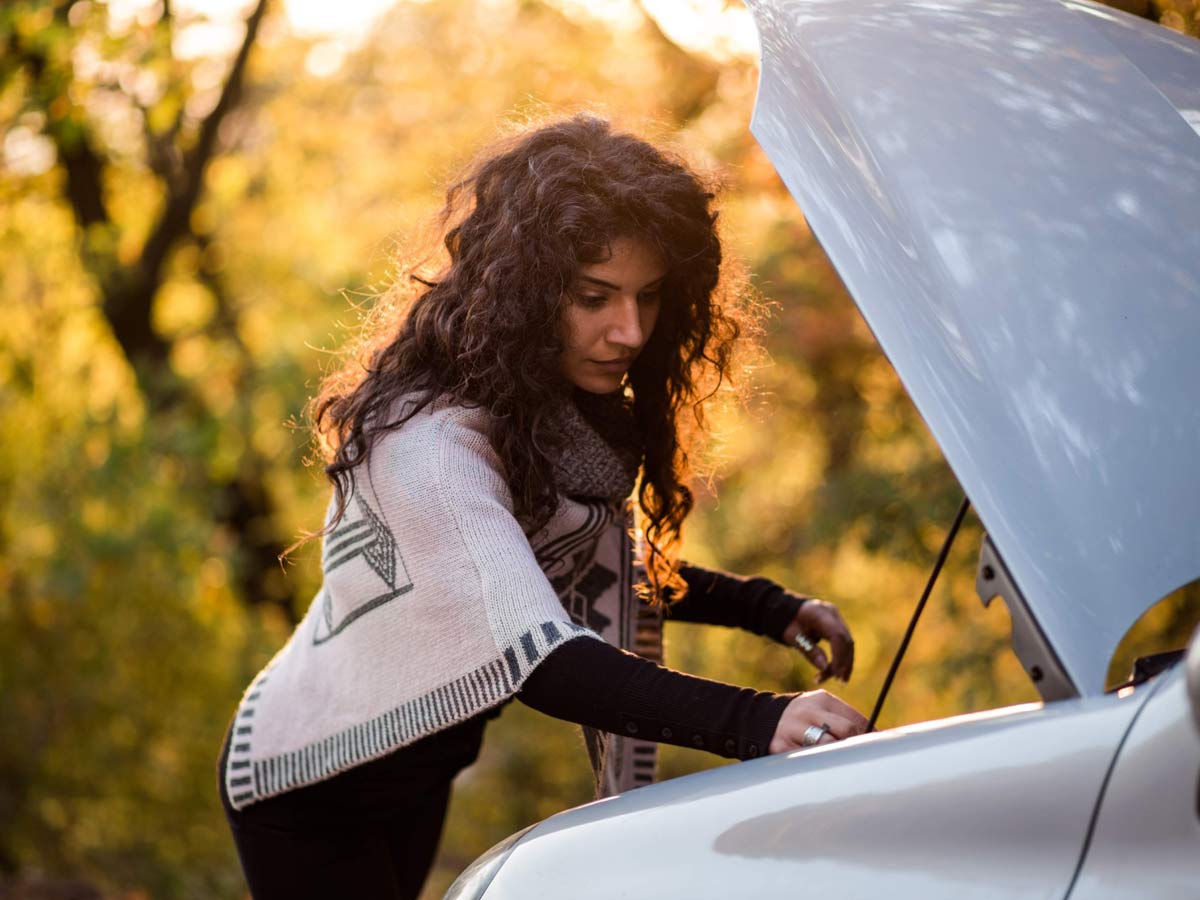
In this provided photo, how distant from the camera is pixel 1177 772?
3.44 feet

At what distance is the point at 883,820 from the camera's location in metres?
1.21

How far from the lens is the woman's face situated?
82.0 inches

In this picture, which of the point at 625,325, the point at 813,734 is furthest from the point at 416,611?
the point at 813,734

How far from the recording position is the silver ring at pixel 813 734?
1479mm

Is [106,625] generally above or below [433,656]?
below

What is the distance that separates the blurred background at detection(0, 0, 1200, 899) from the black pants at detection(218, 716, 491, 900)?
2674 mm

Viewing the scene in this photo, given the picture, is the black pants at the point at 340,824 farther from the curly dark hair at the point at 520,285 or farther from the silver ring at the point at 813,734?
the silver ring at the point at 813,734

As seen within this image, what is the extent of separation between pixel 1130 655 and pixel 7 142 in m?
5.89

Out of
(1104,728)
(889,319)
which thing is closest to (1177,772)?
(1104,728)

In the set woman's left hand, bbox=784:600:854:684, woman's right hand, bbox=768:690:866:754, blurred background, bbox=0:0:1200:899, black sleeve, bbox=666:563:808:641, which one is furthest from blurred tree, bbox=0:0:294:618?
woman's right hand, bbox=768:690:866:754

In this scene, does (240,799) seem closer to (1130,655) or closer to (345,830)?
(345,830)

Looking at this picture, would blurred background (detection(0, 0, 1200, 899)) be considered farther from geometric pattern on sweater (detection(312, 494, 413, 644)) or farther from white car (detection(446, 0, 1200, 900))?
white car (detection(446, 0, 1200, 900))

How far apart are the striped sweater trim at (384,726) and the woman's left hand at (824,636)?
86 cm

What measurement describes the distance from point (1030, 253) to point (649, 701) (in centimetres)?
71
